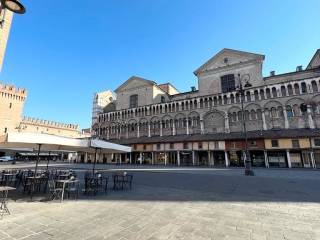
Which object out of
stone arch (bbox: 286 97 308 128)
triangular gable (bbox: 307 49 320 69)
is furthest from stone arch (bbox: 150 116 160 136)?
triangular gable (bbox: 307 49 320 69)

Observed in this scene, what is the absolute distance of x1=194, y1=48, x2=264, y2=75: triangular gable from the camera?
38.3 metres

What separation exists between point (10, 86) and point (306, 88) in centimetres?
7278

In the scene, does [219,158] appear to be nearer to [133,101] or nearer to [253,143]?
[253,143]

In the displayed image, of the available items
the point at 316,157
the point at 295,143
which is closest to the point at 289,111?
the point at 295,143

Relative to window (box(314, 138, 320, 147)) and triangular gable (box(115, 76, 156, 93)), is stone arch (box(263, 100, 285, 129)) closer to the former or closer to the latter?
window (box(314, 138, 320, 147))

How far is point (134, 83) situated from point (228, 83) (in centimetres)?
2586

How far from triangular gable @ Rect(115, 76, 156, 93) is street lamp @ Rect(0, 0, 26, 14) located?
44954 millimetres

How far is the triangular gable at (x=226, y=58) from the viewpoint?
38.3 metres

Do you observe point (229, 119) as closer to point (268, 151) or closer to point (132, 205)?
point (268, 151)

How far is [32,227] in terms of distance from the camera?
4789mm

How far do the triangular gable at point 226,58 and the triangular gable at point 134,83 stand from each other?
13.8m

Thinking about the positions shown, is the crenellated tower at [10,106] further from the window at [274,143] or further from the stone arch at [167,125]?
the window at [274,143]

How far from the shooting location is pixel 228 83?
3988 cm

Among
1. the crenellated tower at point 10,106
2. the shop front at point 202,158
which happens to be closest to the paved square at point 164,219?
the shop front at point 202,158
